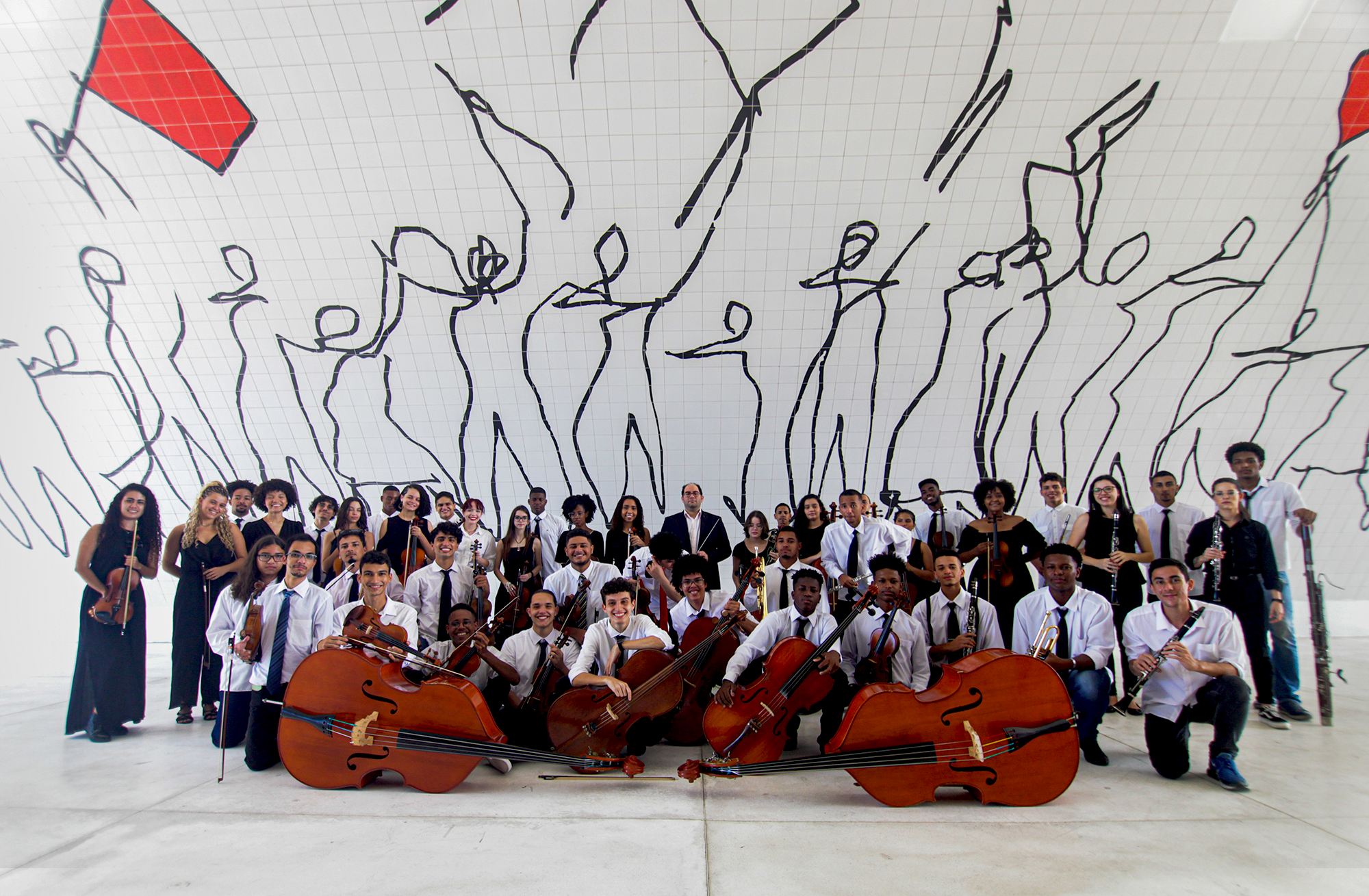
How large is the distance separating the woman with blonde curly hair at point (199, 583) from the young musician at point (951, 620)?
3893 mm

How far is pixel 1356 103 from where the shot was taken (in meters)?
4.74

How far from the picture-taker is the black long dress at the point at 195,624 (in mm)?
4008

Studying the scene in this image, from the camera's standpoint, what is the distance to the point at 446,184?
5.05 metres

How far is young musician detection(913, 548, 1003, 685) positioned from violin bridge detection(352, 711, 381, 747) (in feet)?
8.63

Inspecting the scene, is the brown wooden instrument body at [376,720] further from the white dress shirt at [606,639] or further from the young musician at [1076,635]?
the young musician at [1076,635]

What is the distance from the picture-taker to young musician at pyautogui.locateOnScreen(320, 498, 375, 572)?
455 centimetres

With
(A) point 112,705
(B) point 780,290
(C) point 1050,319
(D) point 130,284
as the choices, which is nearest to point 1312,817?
(C) point 1050,319

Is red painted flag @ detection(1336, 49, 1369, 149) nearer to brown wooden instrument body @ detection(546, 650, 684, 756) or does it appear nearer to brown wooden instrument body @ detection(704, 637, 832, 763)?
brown wooden instrument body @ detection(704, 637, 832, 763)

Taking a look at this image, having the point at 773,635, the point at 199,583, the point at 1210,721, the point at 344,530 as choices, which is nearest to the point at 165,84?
the point at 344,530

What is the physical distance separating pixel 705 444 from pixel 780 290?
1452mm

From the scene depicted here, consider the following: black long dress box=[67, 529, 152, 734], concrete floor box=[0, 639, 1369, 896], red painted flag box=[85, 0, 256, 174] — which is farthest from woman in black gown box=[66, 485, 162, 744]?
red painted flag box=[85, 0, 256, 174]

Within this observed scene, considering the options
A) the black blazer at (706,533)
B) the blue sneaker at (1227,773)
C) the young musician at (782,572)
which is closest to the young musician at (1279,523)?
the blue sneaker at (1227,773)

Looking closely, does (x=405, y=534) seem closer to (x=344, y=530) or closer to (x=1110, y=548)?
(x=344, y=530)

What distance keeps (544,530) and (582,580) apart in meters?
1.20
